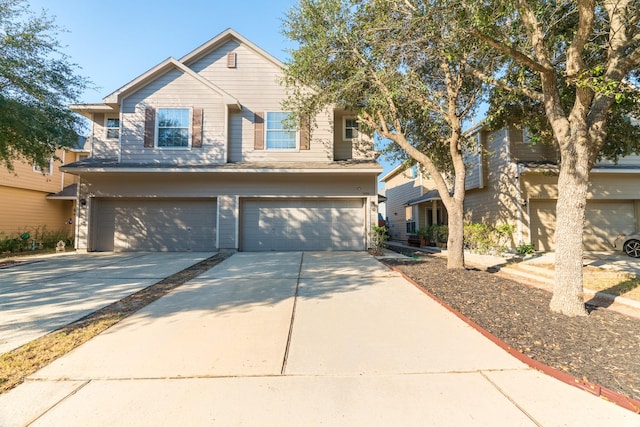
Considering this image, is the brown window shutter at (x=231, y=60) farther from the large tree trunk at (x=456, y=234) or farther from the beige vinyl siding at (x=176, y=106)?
the large tree trunk at (x=456, y=234)

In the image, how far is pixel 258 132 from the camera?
39.1 feet

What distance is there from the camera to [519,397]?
2410mm

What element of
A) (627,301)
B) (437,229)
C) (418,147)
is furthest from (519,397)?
(437,229)

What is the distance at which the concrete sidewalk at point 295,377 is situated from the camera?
2203 millimetres

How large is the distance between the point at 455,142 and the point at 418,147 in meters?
2.30

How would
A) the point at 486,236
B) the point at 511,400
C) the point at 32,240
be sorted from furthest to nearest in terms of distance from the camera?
the point at 32,240 → the point at 486,236 → the point at 511,400

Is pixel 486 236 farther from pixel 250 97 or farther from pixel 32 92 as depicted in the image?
pixel 32 92

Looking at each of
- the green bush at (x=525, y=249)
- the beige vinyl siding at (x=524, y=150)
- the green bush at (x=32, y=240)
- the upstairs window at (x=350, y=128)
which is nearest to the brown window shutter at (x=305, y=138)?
the upstairs window at (x=350, y=128)

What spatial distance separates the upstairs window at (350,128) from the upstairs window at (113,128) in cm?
931

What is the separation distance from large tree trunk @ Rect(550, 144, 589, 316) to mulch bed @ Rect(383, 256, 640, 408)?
226 mm

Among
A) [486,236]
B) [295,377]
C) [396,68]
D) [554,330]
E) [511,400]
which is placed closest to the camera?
[511,400]

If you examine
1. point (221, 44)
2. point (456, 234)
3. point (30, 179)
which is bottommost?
point (456, 234)

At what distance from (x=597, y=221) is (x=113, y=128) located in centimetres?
2008

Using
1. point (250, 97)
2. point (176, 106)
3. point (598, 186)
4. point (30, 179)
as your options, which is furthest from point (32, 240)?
point (598, 186)
